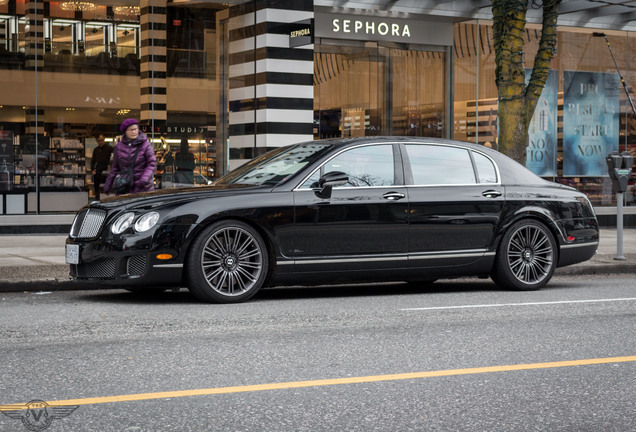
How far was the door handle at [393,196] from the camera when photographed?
30.6 feet

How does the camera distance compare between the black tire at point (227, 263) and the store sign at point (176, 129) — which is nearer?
the black tire at point (227, 263)

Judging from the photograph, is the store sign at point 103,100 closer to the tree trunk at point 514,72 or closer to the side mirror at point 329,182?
the tree trunk at point 514,72

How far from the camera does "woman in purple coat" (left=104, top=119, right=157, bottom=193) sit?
1098 cm

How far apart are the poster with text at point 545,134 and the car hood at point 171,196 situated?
14722 millimetres

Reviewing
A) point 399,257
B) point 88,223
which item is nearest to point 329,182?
point 399,257

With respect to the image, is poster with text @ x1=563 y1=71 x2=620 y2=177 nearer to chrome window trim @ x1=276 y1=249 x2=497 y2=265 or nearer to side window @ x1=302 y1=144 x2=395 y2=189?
chrome window trim @ x1=276 y1=249 x2=497 y2=265

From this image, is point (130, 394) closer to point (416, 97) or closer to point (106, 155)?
point (106, 155)

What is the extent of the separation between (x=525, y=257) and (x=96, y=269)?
4516 millimetres

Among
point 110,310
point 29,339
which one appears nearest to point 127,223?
point 110,310

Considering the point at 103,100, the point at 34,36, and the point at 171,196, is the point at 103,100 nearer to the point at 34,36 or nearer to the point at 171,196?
the point at 34,36

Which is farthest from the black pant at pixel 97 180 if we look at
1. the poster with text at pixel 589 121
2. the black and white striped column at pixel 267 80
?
the poster with text at pixel 589 121

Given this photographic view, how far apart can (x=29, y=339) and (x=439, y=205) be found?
4.47m

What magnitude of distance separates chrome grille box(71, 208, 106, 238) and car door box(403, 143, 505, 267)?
9.94 feet

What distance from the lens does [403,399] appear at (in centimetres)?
509
